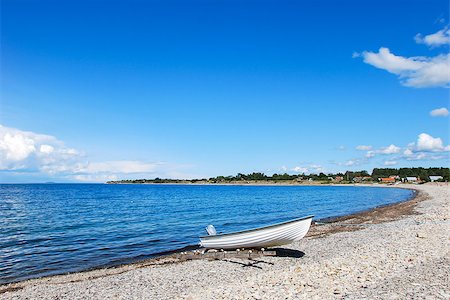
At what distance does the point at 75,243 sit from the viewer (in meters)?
22.5

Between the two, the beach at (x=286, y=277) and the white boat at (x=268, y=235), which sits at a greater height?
the white boat at (x=268, y=235)

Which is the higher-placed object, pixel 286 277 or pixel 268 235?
pixel 268 235

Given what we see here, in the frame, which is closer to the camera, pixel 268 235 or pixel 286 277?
pixel 286 277

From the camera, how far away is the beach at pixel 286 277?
9758 millimetres

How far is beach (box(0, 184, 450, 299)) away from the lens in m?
9.76

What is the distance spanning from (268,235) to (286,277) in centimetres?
397

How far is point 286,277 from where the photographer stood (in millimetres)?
11242

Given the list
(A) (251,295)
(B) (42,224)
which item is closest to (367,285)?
(A) (251,295)

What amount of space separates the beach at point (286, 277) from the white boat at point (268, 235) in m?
0.76

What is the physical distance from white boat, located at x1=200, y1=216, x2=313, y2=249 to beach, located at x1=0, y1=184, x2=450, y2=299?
29.9 inches

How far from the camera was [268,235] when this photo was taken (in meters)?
15.2

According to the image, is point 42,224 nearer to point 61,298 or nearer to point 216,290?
point 61,298

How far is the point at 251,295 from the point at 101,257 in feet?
38.0

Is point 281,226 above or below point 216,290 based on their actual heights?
above
